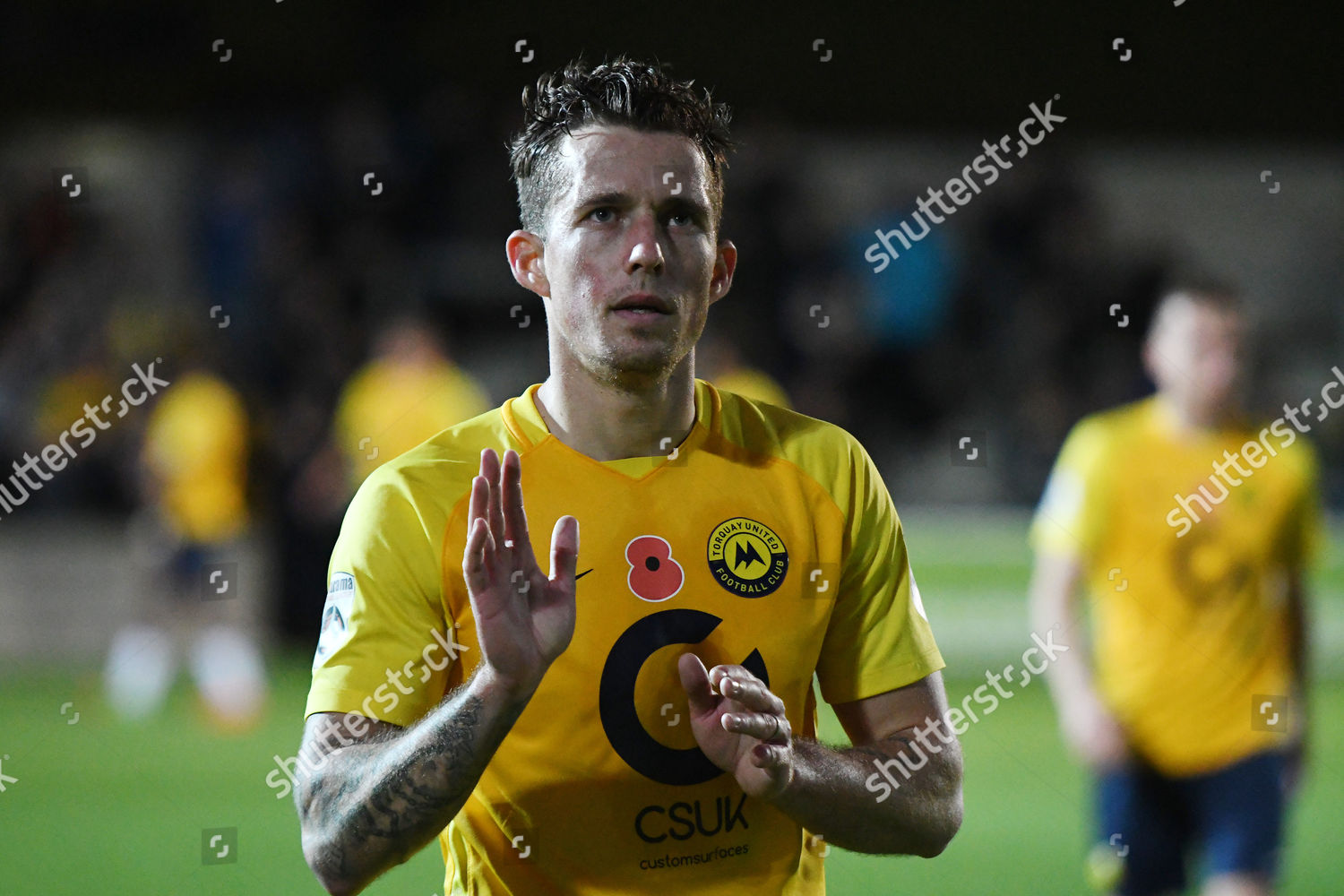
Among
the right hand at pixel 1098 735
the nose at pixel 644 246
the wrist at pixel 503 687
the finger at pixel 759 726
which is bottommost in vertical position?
the right hand at pixel 1098 735

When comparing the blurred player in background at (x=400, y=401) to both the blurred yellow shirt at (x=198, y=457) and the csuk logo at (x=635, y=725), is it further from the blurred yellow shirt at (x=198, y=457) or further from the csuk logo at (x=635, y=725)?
the csuk logo at (x=635, y=725)

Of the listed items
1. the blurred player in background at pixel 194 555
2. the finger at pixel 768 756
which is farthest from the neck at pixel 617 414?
the blurred player in background at pixel 194 555

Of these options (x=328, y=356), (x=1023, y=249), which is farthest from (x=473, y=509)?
(x=1023, y=249)

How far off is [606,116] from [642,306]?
0.39m

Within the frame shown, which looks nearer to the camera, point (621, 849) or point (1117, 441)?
point (621, 849)

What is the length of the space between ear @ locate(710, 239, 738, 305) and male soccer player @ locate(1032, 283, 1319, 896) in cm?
237

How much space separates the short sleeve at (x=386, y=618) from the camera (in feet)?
7.80

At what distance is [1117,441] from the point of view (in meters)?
4.95

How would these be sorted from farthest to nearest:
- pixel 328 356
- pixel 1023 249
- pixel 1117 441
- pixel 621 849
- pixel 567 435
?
pixel 1023 249 < pixel 328 356 < pixel 1117 441 < pixel 567 435 < pixel 621 849

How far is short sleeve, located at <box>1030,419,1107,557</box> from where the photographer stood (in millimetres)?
4832

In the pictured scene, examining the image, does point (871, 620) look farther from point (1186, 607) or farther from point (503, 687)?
point (1186, 607)

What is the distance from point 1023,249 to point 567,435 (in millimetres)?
10342

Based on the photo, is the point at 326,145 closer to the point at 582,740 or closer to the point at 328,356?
the point at 328,356

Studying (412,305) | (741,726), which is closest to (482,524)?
(741,726)
